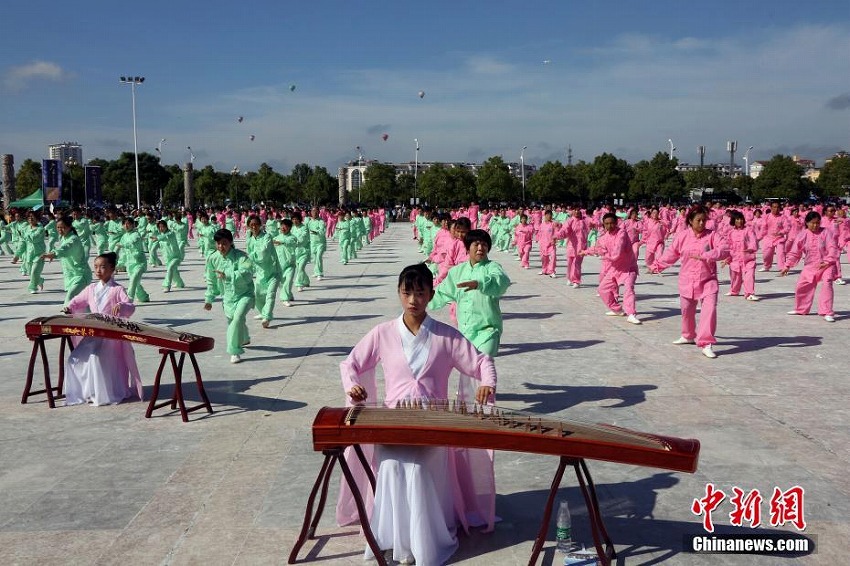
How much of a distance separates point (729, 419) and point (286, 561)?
431cm

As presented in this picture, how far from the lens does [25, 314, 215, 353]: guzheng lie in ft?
22.2

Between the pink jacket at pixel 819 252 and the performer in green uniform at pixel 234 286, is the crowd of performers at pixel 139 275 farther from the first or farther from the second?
the pink jacket at pixel 819 252

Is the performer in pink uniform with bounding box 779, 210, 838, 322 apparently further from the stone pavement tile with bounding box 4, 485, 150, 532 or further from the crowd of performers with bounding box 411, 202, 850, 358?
the stone pavement tile with bounding box 4, 485, 150, 532

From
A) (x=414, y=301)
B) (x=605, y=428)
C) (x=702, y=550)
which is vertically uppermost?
(x=414, y=301)

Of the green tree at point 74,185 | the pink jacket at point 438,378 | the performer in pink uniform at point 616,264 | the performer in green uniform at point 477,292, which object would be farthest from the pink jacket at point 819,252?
the green tree at point 74,185

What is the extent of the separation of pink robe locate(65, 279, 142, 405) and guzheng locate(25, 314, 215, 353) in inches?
12.0

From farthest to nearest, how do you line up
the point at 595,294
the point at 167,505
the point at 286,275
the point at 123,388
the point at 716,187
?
the point at 716,187 → the point at 595,294 → the point at 286,275 → the point at 123,388 → the point at 167,505

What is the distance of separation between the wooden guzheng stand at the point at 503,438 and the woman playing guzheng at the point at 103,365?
161 inches

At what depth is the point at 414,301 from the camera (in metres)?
4.37

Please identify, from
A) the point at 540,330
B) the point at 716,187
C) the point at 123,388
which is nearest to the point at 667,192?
the point at 716,187

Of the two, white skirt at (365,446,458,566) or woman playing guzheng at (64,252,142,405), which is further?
woman playing guzheng at (64,252,142,405)

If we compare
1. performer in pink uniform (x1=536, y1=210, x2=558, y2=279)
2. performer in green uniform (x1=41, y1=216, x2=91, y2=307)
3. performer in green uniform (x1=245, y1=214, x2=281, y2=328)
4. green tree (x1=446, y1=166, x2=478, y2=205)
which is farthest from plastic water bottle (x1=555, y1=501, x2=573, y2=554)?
green tree (x1=446, y1=166, x2=478, y2=205)

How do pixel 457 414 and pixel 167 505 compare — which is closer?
pixel 457 414

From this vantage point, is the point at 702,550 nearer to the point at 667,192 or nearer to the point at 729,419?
the point at 729,419
